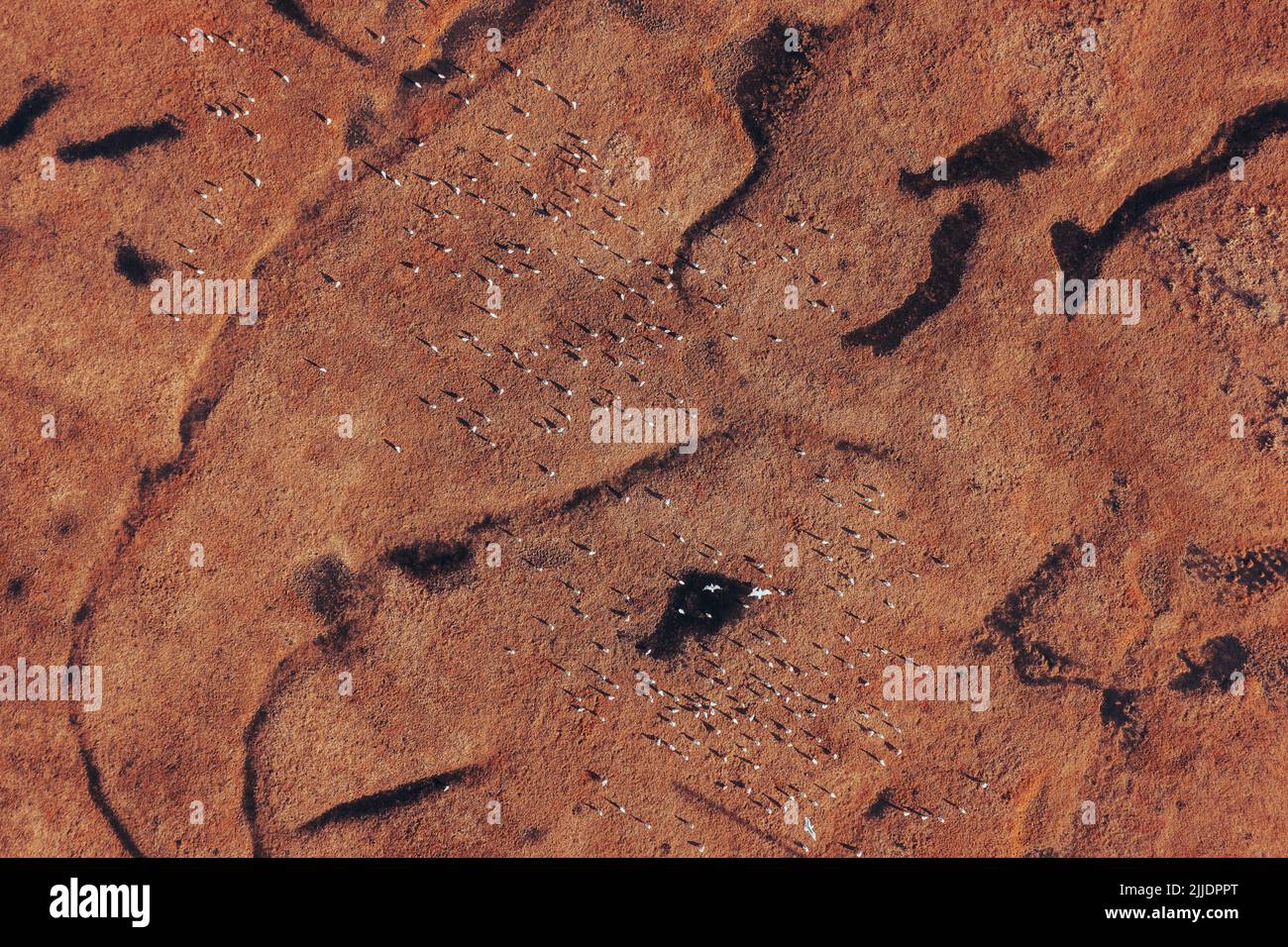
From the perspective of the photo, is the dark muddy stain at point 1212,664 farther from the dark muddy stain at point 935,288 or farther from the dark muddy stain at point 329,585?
the dark muddy stain at point 329,585

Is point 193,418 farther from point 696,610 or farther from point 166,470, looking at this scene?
point 696,610

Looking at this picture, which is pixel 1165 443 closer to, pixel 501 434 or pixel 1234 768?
pixel 1234 768

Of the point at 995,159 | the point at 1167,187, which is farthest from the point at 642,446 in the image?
the point at 1167,187

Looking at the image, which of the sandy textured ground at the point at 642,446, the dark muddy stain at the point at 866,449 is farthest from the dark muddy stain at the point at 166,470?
the dark muddy stain at the point at 866,449

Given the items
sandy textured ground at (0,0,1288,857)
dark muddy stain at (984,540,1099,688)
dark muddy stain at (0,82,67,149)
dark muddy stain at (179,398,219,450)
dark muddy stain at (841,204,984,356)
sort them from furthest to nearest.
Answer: dark muddy stain at (984,540,1099,688) → dark muddy stain at (841,204,984,356) → dark muddy stain at (179,398,219,450) → sandy textured ground at (0,0,1288,857) → dark muddy stain at (0,82,67,149)

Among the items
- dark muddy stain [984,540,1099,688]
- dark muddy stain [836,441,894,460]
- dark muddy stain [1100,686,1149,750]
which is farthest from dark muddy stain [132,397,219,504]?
dark muddy stain [1100,686,1149,750]

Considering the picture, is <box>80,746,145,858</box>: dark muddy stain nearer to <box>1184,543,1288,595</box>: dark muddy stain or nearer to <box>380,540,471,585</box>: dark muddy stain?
<box>380,540,471,585</box>: dark muddy stain

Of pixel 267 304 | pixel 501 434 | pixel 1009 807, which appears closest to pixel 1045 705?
pixel 1009 807
